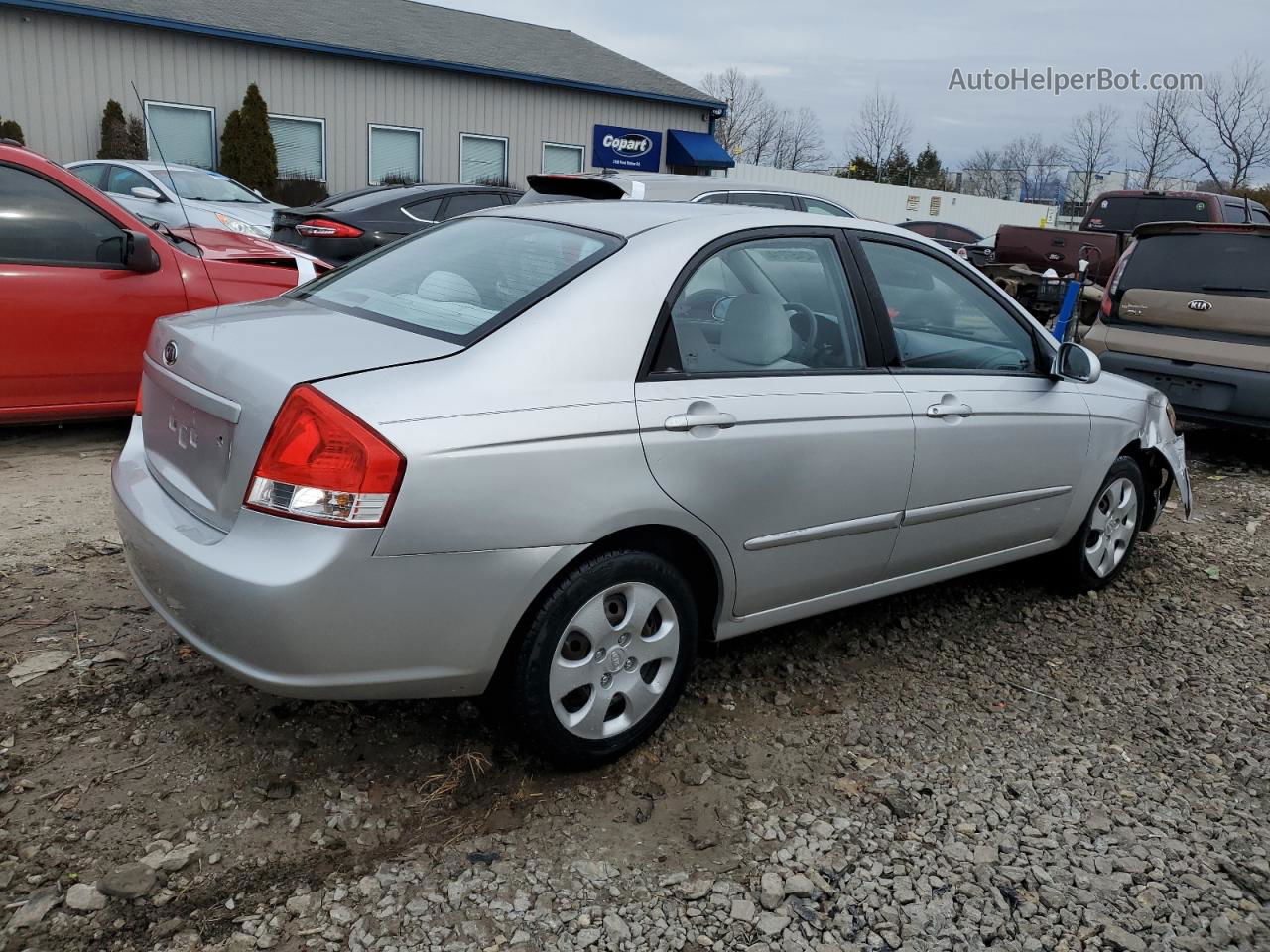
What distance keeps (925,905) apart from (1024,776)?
77 centimetres

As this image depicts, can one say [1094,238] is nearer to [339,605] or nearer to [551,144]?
[551,144]

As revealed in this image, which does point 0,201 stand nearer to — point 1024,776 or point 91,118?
point 1024,776

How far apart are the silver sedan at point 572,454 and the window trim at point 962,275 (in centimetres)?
1

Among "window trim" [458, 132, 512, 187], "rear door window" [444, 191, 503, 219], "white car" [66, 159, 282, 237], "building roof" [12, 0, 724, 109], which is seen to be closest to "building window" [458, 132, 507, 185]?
"window trim" [458, 132, 512, 187]

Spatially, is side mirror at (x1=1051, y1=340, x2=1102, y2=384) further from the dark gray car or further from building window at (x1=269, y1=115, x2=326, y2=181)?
building window at (x1=269, y1=115, x2=326, y2=181)

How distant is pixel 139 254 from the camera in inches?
222

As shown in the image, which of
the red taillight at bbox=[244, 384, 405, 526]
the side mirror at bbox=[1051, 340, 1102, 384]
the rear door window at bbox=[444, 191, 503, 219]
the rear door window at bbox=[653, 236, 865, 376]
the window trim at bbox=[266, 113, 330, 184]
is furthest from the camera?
the window trim at bbox=[266, 113, 330, 184]

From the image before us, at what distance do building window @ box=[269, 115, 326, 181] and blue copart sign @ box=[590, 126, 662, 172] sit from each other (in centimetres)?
642

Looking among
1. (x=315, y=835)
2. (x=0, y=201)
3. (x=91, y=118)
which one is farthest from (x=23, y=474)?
(x=91, y=118)

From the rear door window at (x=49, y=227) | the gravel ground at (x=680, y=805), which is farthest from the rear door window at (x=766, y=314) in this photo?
the rear door window at (x=49, y=227)

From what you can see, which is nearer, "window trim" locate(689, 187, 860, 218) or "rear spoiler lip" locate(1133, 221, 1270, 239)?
"rear spoiler lip" locate(1133, 221, 1270, 239)

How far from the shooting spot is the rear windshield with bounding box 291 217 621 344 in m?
2.89

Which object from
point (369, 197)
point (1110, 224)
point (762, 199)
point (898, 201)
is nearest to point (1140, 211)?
point (1110, 224)

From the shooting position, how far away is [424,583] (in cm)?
249
